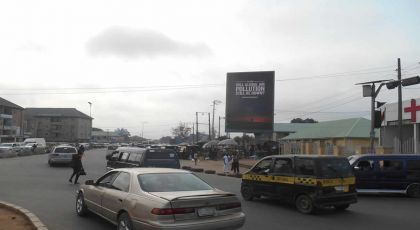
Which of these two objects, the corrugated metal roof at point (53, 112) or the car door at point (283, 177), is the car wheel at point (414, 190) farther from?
the corrugated metal roof at point (53, 112)

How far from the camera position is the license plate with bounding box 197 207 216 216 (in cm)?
788

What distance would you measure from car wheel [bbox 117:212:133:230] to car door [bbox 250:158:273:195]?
6816 mm

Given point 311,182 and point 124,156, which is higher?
point 124,156

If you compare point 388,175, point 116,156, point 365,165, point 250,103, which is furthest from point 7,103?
point 388,175

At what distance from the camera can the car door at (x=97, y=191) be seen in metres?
9.95

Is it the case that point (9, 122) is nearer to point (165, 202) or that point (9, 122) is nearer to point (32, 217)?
point (32, 217)

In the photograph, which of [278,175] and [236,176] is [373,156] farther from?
[236,176]

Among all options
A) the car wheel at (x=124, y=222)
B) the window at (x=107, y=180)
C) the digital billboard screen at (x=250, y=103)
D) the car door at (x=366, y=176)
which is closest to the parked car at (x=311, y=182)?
the car door at (x=366, y=176)

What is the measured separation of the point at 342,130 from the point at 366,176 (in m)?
28.4

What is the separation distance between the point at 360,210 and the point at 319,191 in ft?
6.64

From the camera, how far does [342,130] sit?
149 ft

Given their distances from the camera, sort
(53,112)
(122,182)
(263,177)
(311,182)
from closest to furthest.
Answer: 1. (122,182)
2. (311,182)
3. (263,177)
4. (53,112)

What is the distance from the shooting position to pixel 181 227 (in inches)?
299

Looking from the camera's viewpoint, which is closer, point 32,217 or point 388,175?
point 32,217
